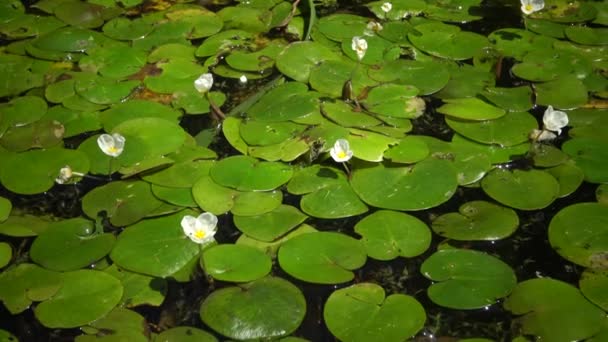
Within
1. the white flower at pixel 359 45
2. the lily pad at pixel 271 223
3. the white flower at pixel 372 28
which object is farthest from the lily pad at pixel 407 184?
the white flower at pixel 372 28

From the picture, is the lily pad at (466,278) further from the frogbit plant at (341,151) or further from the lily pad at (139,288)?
the lily pad at (139,288)

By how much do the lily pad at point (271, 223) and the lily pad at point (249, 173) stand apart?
0.13 meters

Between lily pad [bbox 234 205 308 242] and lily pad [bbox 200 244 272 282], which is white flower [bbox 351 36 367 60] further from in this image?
lily pad [bbox 200 244 272 282]

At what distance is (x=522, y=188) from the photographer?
2.23 meters

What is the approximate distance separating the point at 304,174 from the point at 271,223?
0.93 ft

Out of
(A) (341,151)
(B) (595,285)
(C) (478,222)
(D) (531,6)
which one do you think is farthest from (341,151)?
(D) (531,6)

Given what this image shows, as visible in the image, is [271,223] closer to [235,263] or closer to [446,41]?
[235,263]

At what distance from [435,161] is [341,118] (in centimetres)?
44

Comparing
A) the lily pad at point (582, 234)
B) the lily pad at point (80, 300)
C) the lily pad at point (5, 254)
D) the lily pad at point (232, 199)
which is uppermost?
the lily pad at point (582, 234)

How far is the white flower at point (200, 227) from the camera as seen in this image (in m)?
1.90

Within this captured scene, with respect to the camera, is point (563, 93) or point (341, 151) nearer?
point (341, 151)

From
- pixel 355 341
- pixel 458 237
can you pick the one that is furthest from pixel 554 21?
pixel 355 341

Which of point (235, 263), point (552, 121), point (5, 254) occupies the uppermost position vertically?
point (552, 121)

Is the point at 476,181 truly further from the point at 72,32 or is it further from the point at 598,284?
the point at 72,32
